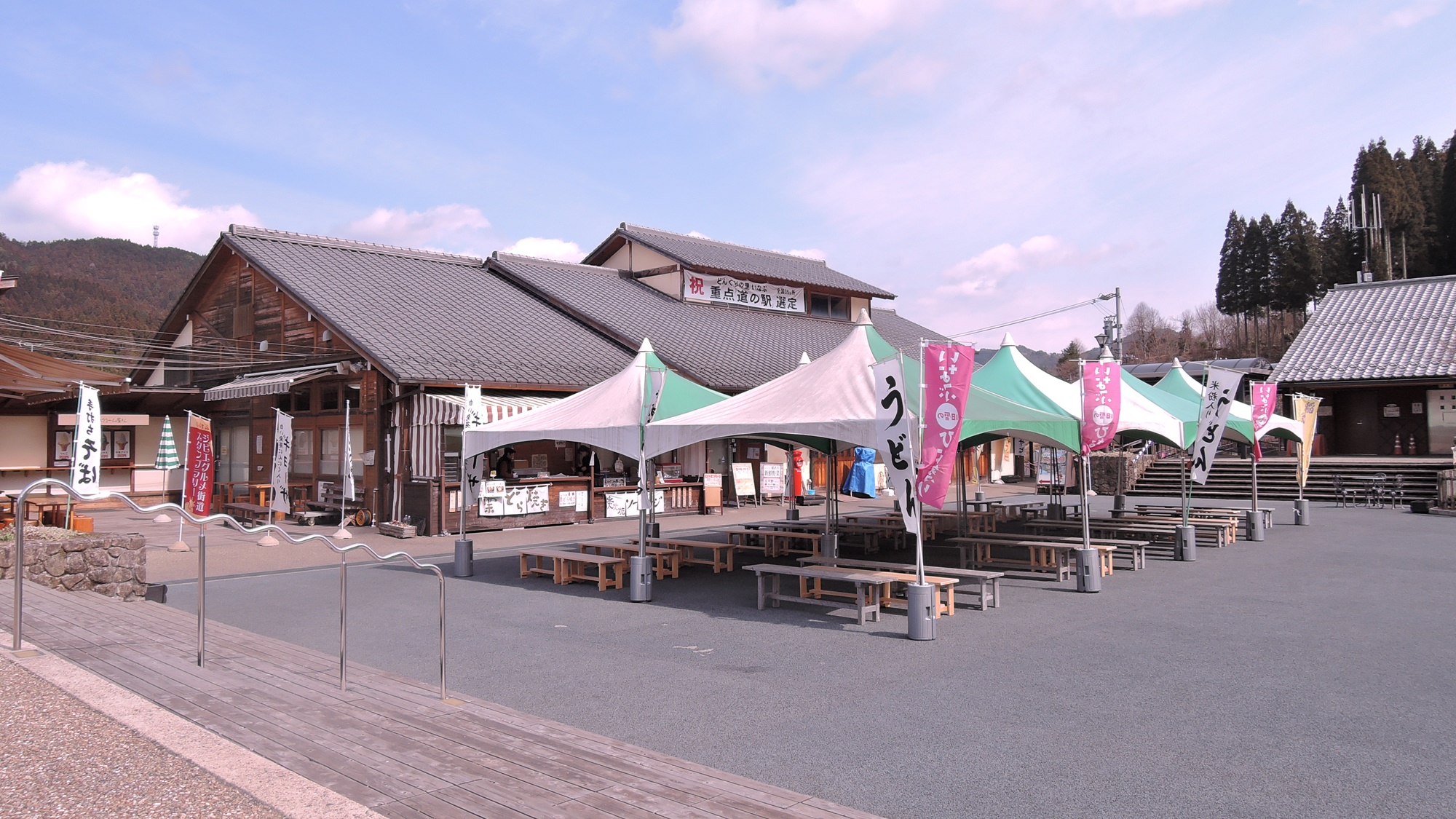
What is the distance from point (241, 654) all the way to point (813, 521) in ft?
35.1

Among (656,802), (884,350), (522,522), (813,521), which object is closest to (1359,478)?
(813,521)

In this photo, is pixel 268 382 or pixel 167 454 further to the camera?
pixel 268 382

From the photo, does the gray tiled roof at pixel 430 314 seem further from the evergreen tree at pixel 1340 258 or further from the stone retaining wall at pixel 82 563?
the evergreen tree at pixel 1340 258

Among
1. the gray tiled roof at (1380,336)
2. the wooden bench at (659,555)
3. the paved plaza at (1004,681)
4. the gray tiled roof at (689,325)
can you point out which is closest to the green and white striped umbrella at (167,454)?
the paved plaza at (1004,681)

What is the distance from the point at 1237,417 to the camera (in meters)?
15.9

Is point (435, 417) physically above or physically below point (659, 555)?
above

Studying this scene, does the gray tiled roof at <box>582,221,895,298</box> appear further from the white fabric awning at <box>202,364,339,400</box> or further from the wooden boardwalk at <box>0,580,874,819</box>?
the wooden boardwalk at <box>0,580,874,819</box>

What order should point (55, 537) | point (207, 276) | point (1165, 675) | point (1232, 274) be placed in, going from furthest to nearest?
point (1232, 274) < point (207, 276) < point (55, 537) < point (1165, 675)

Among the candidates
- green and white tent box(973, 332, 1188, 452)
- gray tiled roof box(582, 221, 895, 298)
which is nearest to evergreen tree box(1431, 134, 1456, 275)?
gray tiled roof box(582, 221, 895, 298)

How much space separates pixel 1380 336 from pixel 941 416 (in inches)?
1043

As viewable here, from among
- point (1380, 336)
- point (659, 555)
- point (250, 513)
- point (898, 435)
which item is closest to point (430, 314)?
point (250, 513)

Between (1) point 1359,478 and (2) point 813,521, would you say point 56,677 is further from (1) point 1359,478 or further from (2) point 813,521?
(1) point 1359,478

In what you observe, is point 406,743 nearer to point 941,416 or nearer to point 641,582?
point 641,582

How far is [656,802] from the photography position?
12.2 ft
